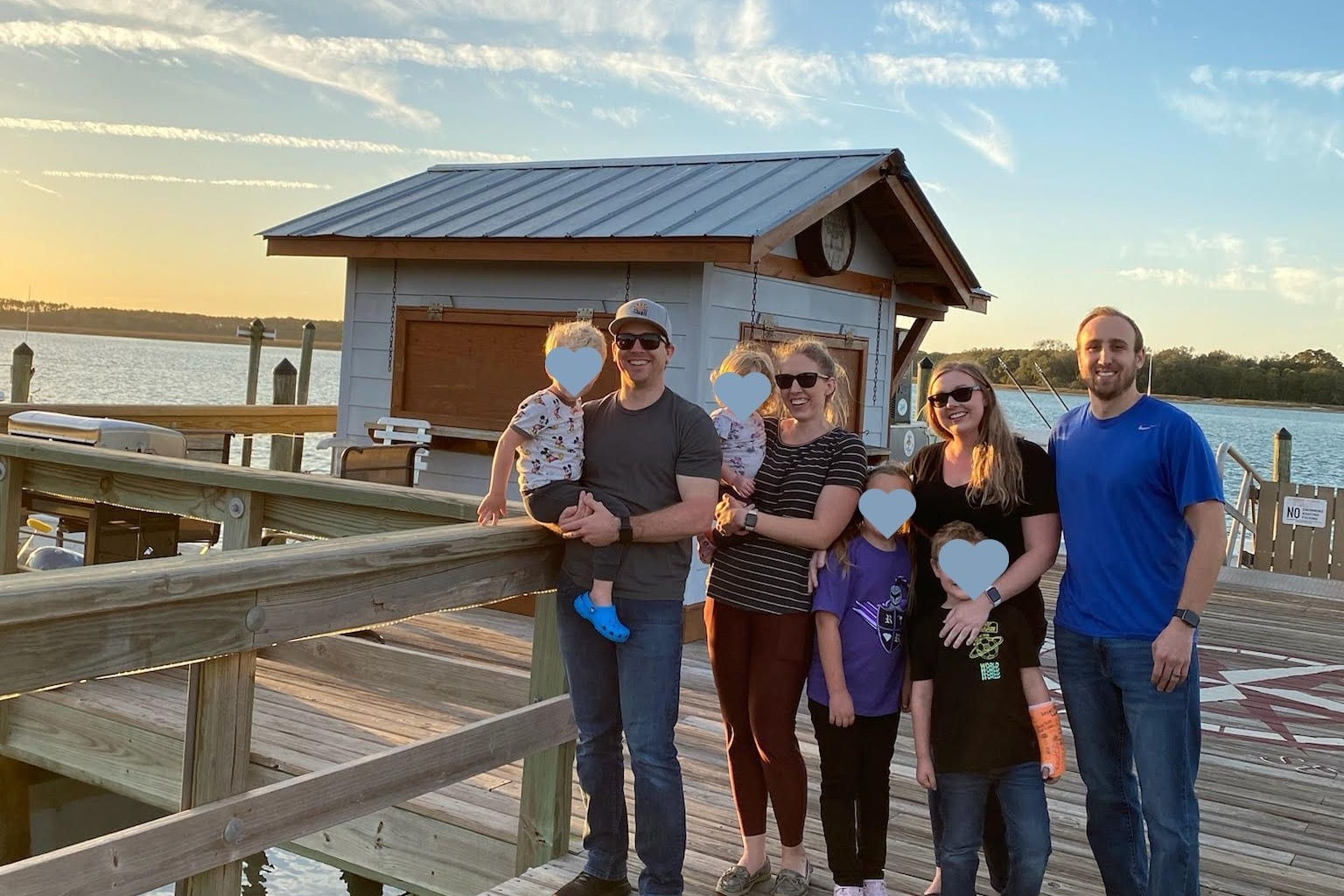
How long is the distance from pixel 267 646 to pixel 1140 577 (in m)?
2.08

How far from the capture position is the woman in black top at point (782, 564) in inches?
115

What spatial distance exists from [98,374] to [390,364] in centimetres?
6925

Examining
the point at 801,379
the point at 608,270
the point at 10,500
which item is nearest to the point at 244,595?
the point at 801,379

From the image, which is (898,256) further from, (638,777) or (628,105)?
(628,105)

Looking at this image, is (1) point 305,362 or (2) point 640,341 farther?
(1) point 305,362

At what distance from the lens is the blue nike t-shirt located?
268 centimetres

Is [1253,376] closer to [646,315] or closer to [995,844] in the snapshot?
[995,844]

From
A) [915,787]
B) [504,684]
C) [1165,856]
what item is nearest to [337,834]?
[504,684]

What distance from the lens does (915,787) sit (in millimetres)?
4602

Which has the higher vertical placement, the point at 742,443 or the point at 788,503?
the point at 742,443
